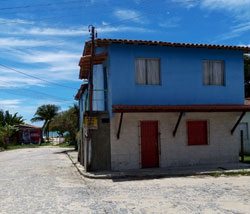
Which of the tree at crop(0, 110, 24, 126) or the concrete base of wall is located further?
the tree at crop(0, 110, 24, 126)

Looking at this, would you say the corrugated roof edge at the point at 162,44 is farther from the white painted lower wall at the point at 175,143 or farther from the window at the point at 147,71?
the white painted lower wall at the point at 175,143

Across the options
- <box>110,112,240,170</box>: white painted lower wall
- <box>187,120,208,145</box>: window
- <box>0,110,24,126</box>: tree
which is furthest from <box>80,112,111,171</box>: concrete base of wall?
<box>0,110,24,126</box>: tree

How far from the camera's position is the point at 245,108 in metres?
12.8

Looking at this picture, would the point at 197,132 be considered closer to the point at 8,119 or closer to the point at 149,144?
the point at 149,144

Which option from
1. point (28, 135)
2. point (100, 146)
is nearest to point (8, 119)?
point (28, 135)

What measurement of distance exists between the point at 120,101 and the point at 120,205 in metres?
5.62

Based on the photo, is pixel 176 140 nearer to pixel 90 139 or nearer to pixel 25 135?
pixel 90 139

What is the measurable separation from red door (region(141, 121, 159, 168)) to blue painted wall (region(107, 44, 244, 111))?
101cm

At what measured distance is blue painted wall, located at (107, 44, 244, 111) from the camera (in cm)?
1212

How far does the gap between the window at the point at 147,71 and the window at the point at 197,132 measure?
2485mm

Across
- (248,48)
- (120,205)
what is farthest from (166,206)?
(248,48)

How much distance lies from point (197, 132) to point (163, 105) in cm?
218

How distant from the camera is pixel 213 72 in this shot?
13.6 metres

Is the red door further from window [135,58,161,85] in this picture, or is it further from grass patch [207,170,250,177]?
grass patch [207,170,250,177]
